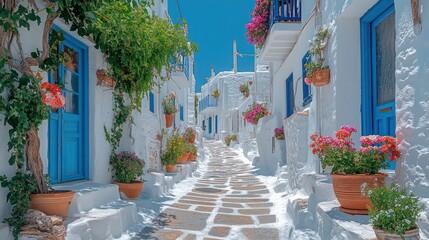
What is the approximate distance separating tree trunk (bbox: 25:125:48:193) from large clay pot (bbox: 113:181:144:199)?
7.89ft

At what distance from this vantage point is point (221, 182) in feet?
33.6

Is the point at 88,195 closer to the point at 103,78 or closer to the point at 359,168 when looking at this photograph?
the point at 103,78

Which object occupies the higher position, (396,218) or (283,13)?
(283,13)

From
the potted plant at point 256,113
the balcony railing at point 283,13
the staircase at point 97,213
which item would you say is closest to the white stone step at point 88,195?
the staircase at point 97,213

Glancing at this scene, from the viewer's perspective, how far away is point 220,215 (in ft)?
20.2

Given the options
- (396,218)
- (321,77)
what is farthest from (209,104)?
(396,218)

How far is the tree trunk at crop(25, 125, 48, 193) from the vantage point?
3683mm

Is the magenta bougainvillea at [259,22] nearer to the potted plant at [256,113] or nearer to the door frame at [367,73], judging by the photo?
the door frame at [367,73]

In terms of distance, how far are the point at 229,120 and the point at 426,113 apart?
26903 millimetres

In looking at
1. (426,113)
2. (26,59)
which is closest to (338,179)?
(426,113)

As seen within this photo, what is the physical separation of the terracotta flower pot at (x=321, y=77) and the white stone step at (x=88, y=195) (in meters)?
3.39

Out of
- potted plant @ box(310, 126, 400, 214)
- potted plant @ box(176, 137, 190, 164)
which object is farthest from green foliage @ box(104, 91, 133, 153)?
potted plant @ box(176, 137, 190, 164)

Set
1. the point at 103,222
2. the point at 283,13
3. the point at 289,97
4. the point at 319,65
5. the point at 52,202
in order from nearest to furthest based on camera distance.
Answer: the point at 52,202
the point at 103,222
the point at 319,65
the point at 283,13
the point at 289,97

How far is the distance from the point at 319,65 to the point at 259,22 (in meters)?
4.57
